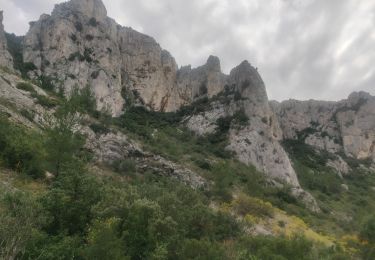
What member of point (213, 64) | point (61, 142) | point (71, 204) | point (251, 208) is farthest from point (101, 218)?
point (213, 64)

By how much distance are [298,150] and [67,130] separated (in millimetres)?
69529

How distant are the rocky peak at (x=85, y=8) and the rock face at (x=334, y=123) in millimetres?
45997

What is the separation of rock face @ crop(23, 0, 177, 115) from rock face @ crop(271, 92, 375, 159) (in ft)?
104

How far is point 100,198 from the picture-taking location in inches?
672

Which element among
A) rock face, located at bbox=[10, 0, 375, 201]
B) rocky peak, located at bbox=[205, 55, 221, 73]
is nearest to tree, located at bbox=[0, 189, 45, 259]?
rock face, located at bbox=[10, 0, 375, 201]

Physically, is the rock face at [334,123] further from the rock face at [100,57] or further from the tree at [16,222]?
the tree at [16,222]

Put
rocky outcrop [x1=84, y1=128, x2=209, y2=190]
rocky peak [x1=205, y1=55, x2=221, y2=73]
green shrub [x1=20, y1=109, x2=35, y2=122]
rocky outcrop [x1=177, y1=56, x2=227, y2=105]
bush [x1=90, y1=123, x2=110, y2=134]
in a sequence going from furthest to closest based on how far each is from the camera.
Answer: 1. rocky peak [x1=205, y1=55, x2=221, y2=73]
2. rocky outcrop [x1=177, y1=56, x2=227, y2=105]
3. bush [x1=90, y1=123, x2=110, y2=134]
4. rocky outcrop [x1=84, y1=128, x2=209, y2=190]
5. green shrub [x1=20, y1=109, x2=35, y2=122]

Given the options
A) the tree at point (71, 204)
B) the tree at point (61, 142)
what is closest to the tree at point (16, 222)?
the tree at point (71, 204)

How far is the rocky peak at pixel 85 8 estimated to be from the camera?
7100 cm

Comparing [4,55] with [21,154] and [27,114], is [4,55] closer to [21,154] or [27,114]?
[27,114]

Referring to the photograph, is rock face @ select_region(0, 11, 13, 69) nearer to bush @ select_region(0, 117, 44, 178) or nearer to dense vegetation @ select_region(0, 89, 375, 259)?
dense vegetation @ select_region(0, 89, 375, 259)

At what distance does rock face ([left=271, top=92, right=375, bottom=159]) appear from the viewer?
304 feet

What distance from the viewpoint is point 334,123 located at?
3826 inches

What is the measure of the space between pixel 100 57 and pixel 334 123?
197 feet
